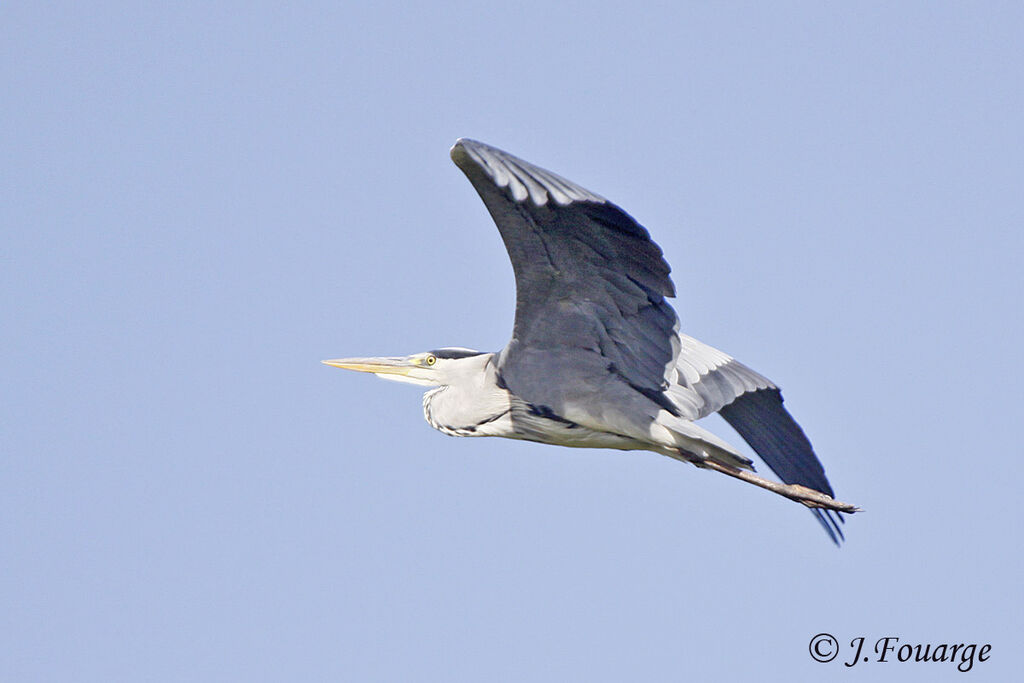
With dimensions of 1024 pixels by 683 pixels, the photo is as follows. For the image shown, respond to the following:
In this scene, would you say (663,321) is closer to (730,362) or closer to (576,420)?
(576,420)

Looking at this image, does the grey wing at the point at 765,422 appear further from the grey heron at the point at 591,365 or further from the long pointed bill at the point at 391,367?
the long pointed bill at the point at 391,367

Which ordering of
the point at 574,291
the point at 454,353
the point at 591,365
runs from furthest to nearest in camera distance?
the point at 454,353, the point at 591,365, the point at 574,291

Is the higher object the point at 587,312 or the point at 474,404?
the point at 587,312

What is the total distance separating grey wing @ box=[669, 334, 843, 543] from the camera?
6.50 metres

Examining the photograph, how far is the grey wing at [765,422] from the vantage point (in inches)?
256

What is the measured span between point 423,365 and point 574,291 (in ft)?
5.11

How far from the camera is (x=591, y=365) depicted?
220 inches

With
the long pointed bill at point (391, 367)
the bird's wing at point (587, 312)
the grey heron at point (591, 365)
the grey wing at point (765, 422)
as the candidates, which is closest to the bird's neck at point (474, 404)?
the grey heron at point (591, 365)

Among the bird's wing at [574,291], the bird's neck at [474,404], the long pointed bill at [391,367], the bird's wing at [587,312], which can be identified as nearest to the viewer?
the bird's wing at [574,291]

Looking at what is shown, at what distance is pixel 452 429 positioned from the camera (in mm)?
6211

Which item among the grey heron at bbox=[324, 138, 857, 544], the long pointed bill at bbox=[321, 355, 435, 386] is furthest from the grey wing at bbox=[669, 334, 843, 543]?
the long pointed bill at bbox=[321, 355, 435, 386]

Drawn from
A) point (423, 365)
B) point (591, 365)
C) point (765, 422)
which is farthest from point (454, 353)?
point (765, 422)

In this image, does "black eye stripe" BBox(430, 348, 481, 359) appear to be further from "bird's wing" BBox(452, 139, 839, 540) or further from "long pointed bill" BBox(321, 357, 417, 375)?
"bird's wing" BBox(452, 139, 839, 540)

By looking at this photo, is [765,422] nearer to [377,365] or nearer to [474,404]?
[474,404]
